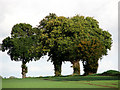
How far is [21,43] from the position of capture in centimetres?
6769

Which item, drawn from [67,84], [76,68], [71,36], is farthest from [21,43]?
[67,84]

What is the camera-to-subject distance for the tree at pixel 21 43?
6712 cm

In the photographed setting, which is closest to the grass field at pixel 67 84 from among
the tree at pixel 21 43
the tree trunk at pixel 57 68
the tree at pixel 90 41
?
the tree at pixel 90 41

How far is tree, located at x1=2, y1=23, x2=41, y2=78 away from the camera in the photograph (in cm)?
6712

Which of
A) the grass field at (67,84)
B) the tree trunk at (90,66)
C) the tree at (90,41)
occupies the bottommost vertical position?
the grass field at (67,84)

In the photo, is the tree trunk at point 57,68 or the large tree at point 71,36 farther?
the tree trunk at point 57,68

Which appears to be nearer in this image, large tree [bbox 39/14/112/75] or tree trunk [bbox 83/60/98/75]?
tree trunk [bbox 83/60/98/75]

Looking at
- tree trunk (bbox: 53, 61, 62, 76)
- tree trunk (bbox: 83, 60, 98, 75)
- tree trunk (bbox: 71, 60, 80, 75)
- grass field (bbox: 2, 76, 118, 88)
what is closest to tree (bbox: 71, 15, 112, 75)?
tree trunk (bbox: 83, 60, 98, 75)

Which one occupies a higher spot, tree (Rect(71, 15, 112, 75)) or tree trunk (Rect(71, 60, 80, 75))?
tree (Rect(71, 15, 112, 75))

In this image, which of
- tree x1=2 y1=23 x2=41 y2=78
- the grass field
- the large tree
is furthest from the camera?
tree x1=2 y1=23 x2=41 y2=78

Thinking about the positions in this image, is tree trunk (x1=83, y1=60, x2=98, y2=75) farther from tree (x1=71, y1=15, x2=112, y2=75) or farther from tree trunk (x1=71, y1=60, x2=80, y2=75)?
tree trunk (x1=71, y1=60, x2=80, y2=75)

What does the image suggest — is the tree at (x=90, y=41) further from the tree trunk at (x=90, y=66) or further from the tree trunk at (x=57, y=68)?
the tree trunk at (x=57, y=68)

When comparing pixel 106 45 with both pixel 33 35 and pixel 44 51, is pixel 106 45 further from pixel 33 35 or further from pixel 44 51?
pixel 33 35

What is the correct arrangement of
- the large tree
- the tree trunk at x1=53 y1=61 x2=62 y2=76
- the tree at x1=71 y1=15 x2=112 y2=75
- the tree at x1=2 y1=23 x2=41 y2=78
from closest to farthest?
the tree at x1=71 y1=15 x2=112 y2=75
the large tree
the tree trunk at x1=53 y1=61 x2=62 y2=76
the tree at x1=2 y1=23 x2=41 y2=78
